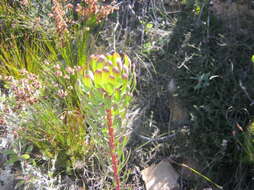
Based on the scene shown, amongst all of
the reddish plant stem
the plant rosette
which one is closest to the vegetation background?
the reddish plant stem

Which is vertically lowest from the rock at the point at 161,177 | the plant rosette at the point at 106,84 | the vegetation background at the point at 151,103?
the rock at the point at 161,177

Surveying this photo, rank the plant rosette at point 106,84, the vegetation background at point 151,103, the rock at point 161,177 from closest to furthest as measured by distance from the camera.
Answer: the plant rosette at point 106,84
the vegetation background at point 151,103
the rock at point 161,177

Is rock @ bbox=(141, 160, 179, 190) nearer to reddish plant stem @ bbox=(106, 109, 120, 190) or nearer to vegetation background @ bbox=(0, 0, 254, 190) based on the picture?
vegetation background @ bbox=(0, 0, 254, 190)

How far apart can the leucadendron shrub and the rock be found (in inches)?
30.9

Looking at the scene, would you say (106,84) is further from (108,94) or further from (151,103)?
(151,103)

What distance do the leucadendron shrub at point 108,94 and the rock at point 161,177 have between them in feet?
2.58

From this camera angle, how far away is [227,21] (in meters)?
2.42

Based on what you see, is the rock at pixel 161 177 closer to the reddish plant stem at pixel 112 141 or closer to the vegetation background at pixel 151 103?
the vegetation background at pixel 151 103

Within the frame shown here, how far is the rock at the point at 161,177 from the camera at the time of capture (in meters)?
2.18

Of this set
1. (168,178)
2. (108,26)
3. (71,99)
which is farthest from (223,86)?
(108,26)

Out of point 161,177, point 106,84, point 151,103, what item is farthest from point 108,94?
point 151,103

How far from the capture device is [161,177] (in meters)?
2.21

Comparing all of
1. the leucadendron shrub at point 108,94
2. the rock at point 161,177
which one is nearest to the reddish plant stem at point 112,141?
the leucadendron shrub at point 108,94

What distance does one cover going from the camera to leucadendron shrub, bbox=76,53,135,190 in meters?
1.19
